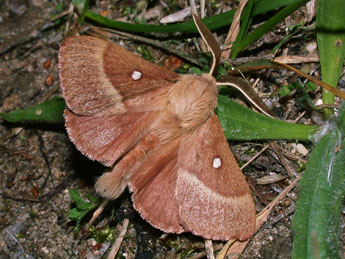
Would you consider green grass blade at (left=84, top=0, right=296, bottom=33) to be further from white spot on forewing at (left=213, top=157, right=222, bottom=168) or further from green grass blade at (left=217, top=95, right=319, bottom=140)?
white spot on forewing at (left=213, top=157, right=222, bottom=168)

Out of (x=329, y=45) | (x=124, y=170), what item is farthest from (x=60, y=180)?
(x=329, y=45)

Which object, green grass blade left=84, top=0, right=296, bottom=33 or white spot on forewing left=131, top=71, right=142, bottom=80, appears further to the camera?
green grass blade left=84, top=0, right=296, bottom=33

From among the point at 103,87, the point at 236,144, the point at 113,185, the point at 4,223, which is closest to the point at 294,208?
the point at 236,144

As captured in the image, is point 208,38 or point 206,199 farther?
point 208,38

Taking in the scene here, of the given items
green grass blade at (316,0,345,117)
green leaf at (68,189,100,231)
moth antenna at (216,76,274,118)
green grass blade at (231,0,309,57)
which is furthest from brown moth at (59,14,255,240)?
green grass blade at (316,0,345,117)

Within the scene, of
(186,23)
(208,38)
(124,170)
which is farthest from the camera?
(186,23)

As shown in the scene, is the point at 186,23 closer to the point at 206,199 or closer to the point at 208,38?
the point at 208,38

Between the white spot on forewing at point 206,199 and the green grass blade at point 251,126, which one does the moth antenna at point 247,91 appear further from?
the white spot on forewing at point 206,199
